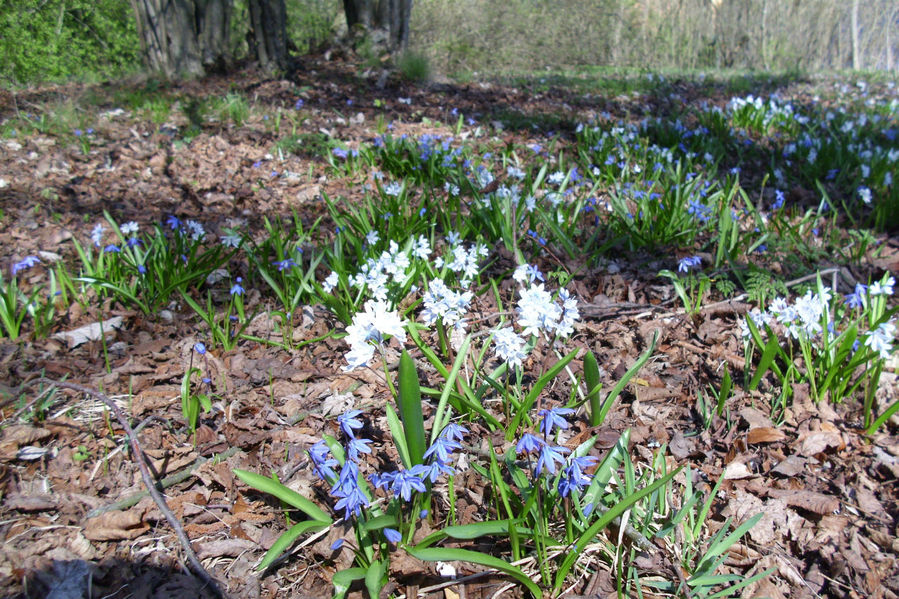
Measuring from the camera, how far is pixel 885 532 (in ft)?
5.37

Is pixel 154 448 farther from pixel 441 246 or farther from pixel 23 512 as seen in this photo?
pixel 441 246

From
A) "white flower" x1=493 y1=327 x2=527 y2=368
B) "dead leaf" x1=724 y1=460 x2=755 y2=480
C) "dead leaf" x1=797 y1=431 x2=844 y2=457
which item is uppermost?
"white flower" x1=493 y1=327 x2=527 y2=368

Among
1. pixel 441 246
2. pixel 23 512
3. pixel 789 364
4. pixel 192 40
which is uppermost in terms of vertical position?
pixel 192 40

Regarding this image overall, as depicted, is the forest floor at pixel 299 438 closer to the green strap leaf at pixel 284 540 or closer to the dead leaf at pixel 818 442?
the dead leaf at pixel 818 442

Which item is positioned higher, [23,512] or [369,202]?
[369,202]

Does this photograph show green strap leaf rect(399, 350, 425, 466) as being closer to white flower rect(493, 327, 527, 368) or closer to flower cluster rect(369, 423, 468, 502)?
flower cluster rect(369, 423, 468, 502)

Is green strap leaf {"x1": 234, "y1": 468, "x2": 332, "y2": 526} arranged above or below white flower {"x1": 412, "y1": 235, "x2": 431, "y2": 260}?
below

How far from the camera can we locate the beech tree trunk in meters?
8.43

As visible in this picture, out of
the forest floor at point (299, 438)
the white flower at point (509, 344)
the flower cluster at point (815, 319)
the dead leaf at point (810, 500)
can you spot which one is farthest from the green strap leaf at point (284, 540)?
the flower cluster at point (815, 319)

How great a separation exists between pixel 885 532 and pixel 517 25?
51.9ft

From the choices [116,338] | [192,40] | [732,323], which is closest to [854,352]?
[732,323]

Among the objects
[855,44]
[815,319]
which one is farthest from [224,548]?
[855,44]

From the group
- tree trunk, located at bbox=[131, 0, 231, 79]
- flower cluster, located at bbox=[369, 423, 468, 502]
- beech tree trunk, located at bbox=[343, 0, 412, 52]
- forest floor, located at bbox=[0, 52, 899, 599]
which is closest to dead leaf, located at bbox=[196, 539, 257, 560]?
forest floor, located at bbox=[0, 52, 899, 599]

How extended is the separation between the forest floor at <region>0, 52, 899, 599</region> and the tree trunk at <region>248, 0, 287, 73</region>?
13.3 feet
